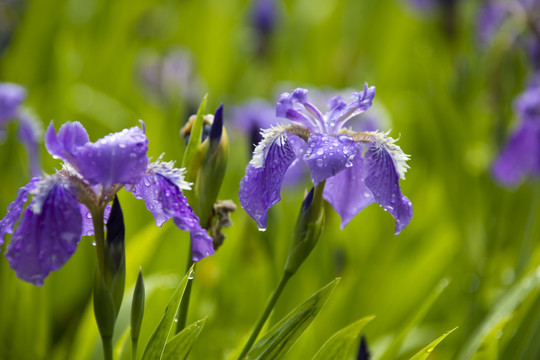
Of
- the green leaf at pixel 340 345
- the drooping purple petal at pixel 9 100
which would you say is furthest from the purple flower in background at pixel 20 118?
the green leaf at pixel 340 345

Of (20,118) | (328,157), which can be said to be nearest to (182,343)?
(328,157)

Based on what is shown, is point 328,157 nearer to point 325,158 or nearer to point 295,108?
point 325,158

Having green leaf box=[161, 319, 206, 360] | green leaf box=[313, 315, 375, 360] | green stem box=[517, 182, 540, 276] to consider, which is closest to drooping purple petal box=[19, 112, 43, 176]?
green leaf box=[161, 319, 206, 360]

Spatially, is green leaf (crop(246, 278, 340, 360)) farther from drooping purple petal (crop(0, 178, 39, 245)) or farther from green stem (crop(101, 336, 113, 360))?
drooping purple petal (crop(0, 178, 39, 245))

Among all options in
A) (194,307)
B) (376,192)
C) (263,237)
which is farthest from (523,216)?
(376,192)

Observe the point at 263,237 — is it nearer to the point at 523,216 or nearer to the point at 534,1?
the point at 523,216

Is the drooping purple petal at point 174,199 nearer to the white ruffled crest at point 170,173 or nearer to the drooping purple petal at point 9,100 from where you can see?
the white ruffled crest at point 170,173
